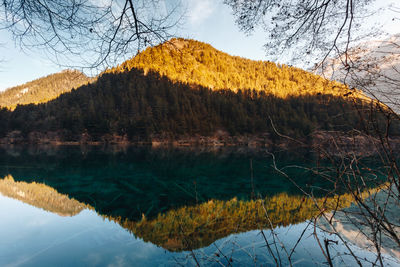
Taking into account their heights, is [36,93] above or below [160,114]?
above

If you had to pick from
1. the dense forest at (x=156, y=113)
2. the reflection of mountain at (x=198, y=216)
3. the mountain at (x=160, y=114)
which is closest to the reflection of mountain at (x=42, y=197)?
the reflection of mountain at (x=198, y=216)

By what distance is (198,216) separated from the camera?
6262mm

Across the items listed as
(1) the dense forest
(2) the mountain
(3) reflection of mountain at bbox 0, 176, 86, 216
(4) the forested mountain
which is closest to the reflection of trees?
(3) reflection of mountain at bbox 0, 176, 86, 216

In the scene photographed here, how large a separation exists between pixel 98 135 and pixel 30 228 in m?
51.0

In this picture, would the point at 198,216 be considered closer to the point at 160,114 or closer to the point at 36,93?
the point at 160,114

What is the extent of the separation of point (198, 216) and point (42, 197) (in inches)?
285

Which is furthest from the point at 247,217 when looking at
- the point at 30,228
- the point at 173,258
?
the point at 30,228

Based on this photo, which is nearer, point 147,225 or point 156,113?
Result: point 147,225

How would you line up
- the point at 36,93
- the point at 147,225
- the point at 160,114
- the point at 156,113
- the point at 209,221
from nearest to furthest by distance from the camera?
the point at 147,225
the point at 209,221
the point at 160,114
the point at 156,113
the point at 36,93

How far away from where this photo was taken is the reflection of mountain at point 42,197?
713 centimetres

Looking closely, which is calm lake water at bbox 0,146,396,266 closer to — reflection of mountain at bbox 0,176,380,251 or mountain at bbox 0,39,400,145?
reflection of mountain at bbox 0,176,380,251

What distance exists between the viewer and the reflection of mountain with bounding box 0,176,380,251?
4.93 meters

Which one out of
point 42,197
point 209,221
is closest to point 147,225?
point 209,221

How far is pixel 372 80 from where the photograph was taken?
225 centimetres
